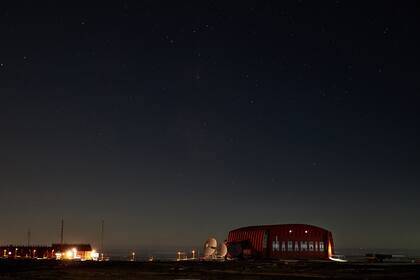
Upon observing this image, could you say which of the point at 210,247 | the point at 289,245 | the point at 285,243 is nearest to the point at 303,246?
the point at 289,245

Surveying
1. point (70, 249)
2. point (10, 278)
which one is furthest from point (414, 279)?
point (70, 249)

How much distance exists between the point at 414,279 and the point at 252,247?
39.1 metres

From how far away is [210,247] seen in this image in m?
64.8

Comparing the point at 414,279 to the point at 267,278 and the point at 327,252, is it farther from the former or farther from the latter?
Answer: the point at 327,252

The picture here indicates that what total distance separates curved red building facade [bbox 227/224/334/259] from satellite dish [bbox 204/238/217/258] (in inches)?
76.3

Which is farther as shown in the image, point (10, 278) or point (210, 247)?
point (210, 247)

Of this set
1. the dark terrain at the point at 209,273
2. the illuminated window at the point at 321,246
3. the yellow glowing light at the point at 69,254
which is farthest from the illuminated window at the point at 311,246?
the yellow glowing light at the point at 69,254

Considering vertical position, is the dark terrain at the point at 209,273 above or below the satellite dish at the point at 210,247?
below

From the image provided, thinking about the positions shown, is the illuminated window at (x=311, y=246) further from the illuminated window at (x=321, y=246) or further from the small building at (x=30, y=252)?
the small building at (x=30, y=252)

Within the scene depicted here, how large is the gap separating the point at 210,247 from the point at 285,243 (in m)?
9.88

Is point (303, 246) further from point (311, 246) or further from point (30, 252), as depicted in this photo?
point (30, 252)

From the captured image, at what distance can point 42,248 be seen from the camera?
81188 millimetres

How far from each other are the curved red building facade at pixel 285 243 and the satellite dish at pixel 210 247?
1939 millimetres

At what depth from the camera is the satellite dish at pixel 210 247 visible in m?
64.3
